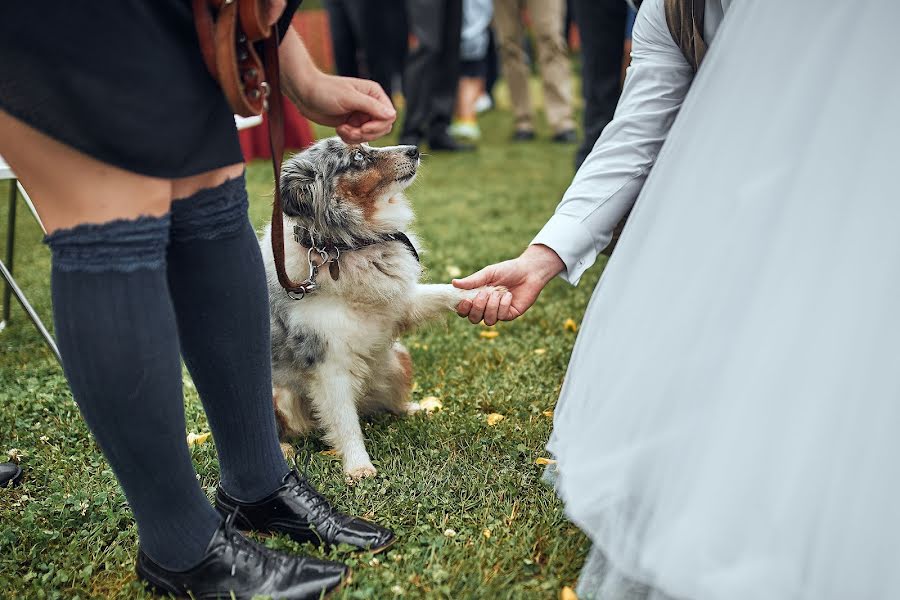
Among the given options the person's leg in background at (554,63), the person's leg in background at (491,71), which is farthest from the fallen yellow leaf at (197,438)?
the person's leg in background at (491,71)

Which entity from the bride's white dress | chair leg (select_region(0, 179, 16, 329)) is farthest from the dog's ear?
chair leg (select_region(0, 179, 16, 329))

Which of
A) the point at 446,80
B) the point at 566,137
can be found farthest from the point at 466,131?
the point at 446,80

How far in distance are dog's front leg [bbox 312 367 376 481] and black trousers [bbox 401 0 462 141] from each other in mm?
5241

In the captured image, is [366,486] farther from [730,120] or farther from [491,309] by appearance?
[730,120]

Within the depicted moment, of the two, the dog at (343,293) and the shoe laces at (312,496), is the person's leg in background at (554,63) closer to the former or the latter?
the dog at (343,293)

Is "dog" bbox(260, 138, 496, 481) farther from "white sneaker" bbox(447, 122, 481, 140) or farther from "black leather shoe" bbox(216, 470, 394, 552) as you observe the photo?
"white sneaker" bbox(447, 122, 481, 140)

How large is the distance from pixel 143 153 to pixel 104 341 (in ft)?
0.99

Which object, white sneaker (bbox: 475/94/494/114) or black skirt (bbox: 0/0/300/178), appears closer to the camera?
black skirt (bbox: 0/0/300/178)

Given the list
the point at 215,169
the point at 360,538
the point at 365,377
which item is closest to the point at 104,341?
the point at 215,169

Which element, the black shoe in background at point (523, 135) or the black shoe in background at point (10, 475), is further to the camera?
the black shoe in background at point (523, 135)

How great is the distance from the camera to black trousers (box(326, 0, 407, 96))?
7062mm

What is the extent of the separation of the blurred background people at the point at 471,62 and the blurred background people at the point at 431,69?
1.21 metres

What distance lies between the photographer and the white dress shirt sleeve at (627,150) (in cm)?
183

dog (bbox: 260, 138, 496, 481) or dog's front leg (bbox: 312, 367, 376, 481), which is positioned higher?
dog (bbox: 260, 138, 496, 481)
